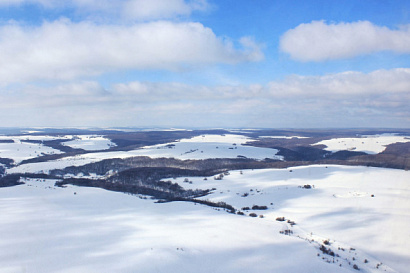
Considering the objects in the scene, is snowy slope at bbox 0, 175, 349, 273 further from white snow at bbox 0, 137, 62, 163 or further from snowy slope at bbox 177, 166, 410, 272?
white snow at bbox 0, 137, 62, 163

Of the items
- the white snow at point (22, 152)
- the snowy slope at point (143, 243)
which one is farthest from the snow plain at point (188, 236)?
the white snow at point (22, 152)

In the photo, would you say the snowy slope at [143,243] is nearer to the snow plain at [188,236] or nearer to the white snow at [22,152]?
the snow plain at [188,236]

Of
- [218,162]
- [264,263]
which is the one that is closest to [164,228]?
[264,263]

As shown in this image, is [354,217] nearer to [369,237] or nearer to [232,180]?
[369,237]

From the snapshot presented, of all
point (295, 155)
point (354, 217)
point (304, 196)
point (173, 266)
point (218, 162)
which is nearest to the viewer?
point (173, 266)

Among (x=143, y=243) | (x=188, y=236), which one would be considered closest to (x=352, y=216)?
(x=188, y=236)

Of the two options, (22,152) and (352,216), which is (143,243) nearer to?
(352,216)

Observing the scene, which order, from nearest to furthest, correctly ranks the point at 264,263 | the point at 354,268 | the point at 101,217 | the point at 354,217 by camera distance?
the point at 264,263 → the point at 354,268 → the point at 101,217 → the point at 354,217

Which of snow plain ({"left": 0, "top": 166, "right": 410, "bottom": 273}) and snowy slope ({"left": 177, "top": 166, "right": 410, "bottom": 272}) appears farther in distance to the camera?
snowy slope ({"left": 177, "top": 166, "right": 410, "bottom": 272})

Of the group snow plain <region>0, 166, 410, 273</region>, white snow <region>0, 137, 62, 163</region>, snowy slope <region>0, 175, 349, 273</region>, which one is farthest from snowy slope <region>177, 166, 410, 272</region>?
white snow <region>0, 137, 62, 163</region>
